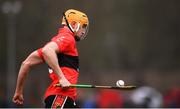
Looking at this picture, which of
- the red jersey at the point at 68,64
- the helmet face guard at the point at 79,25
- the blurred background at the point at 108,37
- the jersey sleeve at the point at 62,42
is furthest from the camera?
the blurred background at the point at 108,37

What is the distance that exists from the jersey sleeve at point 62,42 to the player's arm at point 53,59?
0.20ft

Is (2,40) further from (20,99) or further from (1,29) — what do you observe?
(20,99)

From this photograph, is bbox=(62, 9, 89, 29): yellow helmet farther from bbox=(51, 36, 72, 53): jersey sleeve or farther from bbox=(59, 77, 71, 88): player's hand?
bbox=(59, 77, 71, 88): player's hand

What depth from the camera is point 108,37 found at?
215ft

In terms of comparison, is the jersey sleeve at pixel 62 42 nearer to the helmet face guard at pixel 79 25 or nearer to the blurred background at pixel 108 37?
the helmet face guard at pixel 79 25

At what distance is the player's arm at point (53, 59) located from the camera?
9117 mm

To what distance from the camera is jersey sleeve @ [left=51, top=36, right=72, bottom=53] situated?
9289mm

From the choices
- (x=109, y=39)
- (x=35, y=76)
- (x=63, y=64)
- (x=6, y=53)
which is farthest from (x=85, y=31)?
(x=109, y=39)

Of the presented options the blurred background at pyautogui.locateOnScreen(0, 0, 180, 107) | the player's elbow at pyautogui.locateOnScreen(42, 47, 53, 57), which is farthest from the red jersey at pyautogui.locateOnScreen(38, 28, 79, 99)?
the blurred background at pyautogui.locateOnScreen(0, 0, 180, 107)

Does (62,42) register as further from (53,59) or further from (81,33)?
(81,33)

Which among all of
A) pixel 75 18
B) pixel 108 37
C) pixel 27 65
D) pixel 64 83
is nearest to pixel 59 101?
pixel 64 83

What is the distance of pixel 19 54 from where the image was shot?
56562 mm

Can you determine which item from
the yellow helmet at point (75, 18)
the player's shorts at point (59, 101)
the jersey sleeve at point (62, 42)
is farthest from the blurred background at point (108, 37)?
the jersey sleeve at point (62, 42)

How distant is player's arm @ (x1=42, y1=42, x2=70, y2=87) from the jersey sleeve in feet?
0.20
